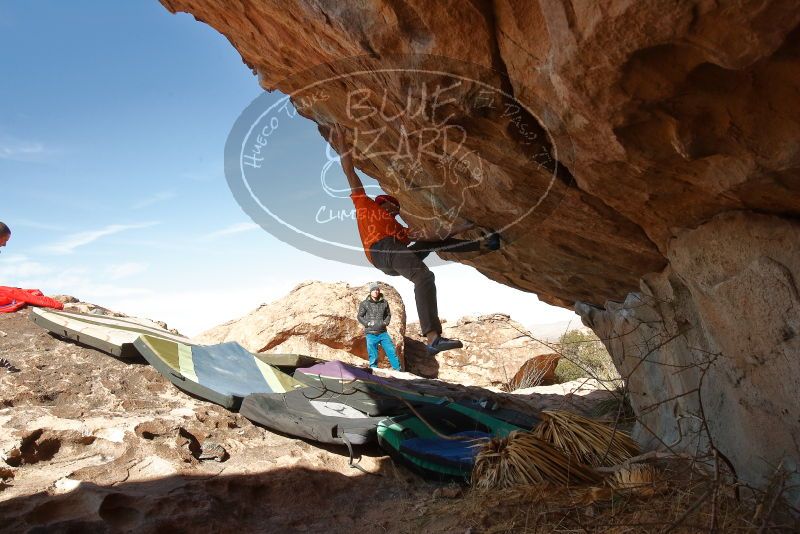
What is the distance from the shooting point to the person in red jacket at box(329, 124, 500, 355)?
15.1 ft

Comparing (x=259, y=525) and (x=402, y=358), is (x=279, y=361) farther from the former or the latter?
(x=402, y=358)

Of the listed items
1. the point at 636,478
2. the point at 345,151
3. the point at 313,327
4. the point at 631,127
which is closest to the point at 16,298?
the point at 313,327

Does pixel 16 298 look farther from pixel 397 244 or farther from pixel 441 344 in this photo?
pixel 441 344

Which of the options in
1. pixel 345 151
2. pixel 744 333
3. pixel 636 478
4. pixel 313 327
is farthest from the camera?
pixel 313 327

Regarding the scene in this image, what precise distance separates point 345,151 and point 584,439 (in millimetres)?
2872

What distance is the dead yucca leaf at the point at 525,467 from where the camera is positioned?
12.0ft

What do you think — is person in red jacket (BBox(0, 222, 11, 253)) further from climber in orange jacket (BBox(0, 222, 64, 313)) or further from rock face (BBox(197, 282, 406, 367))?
rock face (BBox(197, 282, 406, 367))

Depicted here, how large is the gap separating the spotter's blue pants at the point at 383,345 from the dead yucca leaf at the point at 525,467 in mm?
6762

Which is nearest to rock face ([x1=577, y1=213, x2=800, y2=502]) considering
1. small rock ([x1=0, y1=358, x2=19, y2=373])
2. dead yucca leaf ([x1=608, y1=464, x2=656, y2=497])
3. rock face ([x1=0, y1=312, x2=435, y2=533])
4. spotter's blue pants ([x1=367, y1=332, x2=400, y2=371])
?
dead yucca leaf ([x1=608, y1=464, x2=656, y2=497])

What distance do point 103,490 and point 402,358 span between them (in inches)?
343

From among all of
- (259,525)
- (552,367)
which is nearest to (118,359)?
(259,525)

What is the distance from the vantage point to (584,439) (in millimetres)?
4023

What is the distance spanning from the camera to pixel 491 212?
4422mm

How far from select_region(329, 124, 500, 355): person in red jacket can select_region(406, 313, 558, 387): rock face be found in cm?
675
